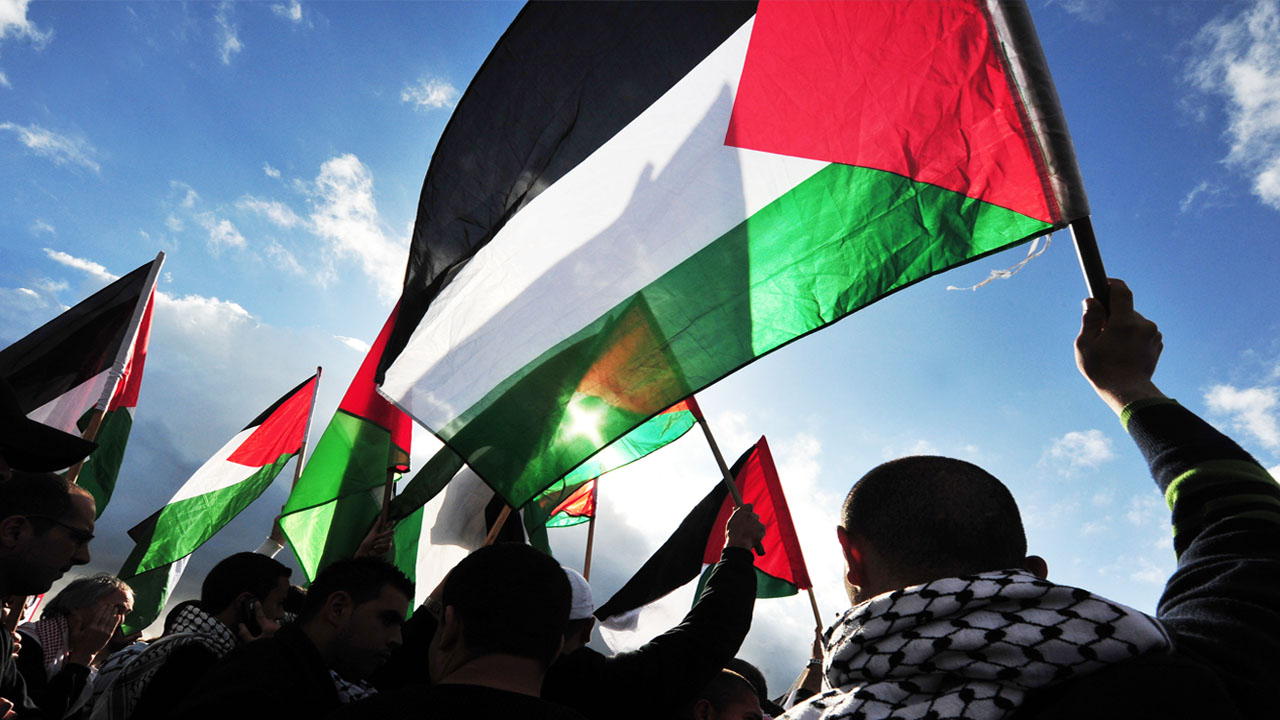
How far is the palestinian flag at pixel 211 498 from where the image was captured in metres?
8.59

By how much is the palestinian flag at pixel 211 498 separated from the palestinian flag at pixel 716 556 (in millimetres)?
4189

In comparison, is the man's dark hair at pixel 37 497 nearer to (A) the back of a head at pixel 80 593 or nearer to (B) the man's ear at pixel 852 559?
(A) the back of a head at pixel 80 593

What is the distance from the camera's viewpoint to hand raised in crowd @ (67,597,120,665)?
516 centimetres

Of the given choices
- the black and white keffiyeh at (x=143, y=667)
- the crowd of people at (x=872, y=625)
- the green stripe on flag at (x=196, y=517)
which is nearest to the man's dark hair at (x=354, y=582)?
the crowd of people at (x=872, y=625)

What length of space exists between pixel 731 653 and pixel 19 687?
10.2ft

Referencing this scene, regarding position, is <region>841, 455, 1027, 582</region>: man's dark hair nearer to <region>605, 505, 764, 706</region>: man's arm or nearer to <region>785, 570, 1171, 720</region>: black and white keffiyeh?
<region>785, 570, 1171, 720</region>: black and white keffiyeh

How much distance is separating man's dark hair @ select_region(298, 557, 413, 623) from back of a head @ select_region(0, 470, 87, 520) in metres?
1.18

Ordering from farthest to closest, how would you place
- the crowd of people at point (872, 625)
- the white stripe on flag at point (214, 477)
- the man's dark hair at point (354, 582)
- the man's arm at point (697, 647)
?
the white stripe on flag at point (214, 477), the man's dark hair at point (354, 582), the man's arm at point (697, 647), the crowd of people at point (872, 625)

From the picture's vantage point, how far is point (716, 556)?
753cm

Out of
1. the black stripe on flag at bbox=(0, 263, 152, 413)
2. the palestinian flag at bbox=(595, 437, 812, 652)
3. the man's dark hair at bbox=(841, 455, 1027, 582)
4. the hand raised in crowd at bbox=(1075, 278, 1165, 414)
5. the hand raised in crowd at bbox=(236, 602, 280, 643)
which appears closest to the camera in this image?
the man's dark hair at bbox=(841, 455, 1027, 582)

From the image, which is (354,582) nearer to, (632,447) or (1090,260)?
(1090,260)

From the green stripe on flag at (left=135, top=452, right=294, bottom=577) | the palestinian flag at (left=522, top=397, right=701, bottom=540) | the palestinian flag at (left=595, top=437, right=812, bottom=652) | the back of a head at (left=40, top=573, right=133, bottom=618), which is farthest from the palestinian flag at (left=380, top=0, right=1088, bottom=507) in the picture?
the green stripe on flag at (left=135, top=452, right=294, bottom=577)

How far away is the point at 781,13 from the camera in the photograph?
3.73 metres

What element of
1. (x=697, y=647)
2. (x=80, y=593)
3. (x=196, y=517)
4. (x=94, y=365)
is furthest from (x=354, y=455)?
(x=697, y=647)
